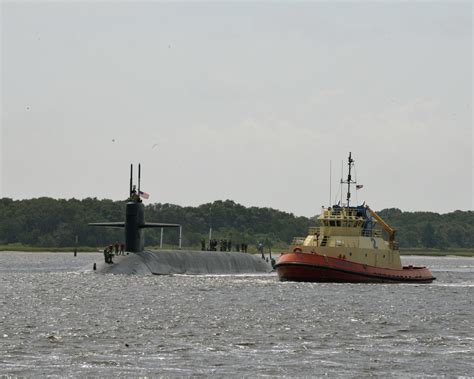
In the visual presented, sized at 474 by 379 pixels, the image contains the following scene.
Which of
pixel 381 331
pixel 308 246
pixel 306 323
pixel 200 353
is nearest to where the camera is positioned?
pixel 200 353

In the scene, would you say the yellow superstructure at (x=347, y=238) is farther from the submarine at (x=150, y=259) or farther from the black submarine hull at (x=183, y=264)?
the black submarine hull at (x=183, y=264)

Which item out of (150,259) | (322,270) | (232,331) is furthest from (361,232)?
(232,331)

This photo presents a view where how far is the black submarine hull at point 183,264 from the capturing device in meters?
78.8

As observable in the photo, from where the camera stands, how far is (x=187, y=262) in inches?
3408

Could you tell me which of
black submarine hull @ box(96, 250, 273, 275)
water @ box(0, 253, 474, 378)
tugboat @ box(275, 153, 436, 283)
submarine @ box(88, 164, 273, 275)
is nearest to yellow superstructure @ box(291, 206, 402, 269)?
tugboat @ box(275, 153, 436, 283)

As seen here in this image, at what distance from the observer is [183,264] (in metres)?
86.1

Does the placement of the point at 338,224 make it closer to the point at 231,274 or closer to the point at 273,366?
the point at 231,274

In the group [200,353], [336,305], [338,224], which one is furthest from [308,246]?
[200,353]

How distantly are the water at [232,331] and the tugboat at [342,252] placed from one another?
267 centimetres

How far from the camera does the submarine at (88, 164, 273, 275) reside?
78.9 meters

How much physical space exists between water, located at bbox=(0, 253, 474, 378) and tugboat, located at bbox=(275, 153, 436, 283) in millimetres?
2674

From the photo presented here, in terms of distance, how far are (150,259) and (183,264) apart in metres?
4.89

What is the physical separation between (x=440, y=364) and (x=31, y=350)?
41.9 ft

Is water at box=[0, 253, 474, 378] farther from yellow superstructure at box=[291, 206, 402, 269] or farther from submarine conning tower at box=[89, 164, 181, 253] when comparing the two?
submarine conning tower at box=[89, 164, 181, 253]
